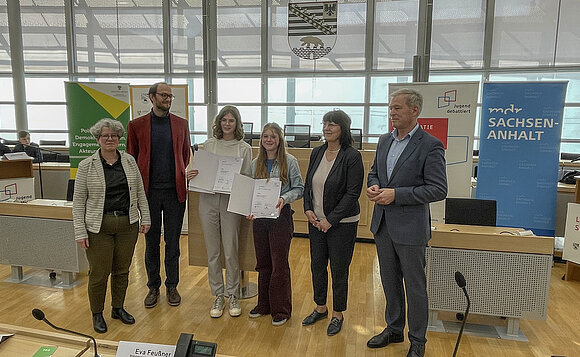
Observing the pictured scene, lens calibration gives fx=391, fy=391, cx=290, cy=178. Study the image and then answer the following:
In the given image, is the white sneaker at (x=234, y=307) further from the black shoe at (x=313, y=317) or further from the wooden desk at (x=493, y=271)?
the wooden desk at (x=493, y=271)

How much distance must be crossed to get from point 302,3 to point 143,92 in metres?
4.27

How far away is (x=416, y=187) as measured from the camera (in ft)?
7.42

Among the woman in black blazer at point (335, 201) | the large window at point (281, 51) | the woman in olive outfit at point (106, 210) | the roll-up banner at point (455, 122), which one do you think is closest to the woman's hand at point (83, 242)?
the woman in olive outfit at point (106, 210)

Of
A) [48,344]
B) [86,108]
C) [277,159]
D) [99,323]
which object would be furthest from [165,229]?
[86,108]

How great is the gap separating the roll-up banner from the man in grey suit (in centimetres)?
205

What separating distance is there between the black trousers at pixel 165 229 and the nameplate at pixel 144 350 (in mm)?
1853

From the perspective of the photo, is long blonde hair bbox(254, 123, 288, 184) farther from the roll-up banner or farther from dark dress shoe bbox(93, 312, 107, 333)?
the roll-up banner

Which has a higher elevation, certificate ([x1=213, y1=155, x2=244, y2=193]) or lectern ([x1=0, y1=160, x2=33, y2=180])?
certificate ([x1=213, y1=155, x2=244, y2=193])

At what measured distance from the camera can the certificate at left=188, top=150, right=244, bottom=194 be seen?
292 cm

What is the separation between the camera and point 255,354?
8.51ft

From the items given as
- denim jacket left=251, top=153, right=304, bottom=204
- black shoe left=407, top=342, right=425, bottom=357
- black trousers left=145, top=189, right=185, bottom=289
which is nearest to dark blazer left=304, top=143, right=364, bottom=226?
denim jacket left=251, top=153, right=304, bottom=204

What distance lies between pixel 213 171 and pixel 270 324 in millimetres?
1242

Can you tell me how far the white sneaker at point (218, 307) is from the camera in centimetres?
310

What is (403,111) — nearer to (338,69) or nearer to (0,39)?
(338,69)
